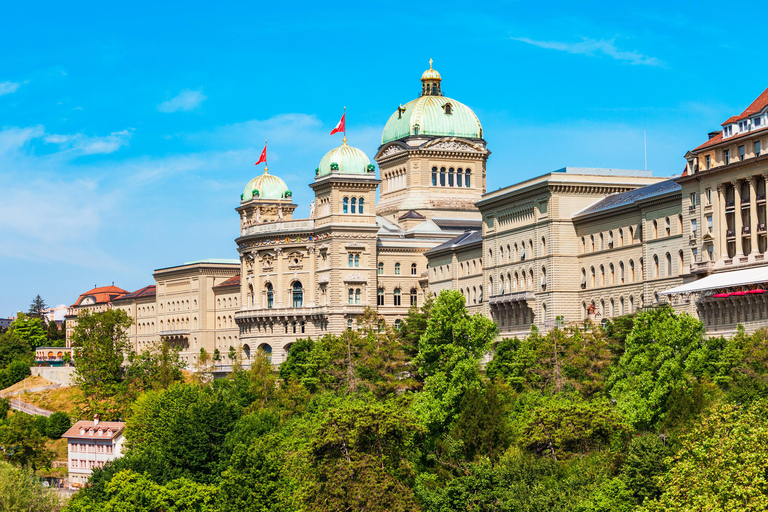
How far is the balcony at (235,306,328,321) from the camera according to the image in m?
163

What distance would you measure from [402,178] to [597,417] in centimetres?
10692

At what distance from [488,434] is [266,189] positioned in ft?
351

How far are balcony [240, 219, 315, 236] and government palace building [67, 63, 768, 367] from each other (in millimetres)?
181

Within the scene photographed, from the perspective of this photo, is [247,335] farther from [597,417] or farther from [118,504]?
[597,417]

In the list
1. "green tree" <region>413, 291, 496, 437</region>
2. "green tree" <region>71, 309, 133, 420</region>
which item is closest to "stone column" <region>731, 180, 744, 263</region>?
"green tree" <region>413, 291, 496, 437</region>

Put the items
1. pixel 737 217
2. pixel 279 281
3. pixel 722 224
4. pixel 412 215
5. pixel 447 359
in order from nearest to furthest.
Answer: pixel 447 359, pixel 737 217, pixel 722 224, pixel 279 281, pixel 412 215

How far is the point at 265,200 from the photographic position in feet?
617

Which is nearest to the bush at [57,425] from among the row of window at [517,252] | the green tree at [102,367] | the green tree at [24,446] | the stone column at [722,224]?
the green tree at [102,367]

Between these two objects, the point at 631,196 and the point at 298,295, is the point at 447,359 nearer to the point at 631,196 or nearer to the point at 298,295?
the point at 631,196

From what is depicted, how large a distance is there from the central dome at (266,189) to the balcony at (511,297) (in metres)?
56.2

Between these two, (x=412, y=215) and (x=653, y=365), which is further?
(x=412, y=215)

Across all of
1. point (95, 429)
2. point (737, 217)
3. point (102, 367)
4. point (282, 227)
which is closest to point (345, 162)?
point (282, 227)

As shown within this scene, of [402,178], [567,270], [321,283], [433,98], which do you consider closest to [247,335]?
[321,283]

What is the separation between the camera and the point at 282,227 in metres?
169
